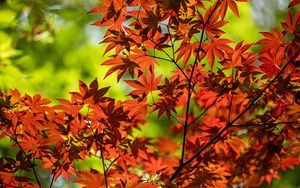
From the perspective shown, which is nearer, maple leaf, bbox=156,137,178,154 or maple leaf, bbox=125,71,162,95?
maple leaf, bbox=125,71,162,95

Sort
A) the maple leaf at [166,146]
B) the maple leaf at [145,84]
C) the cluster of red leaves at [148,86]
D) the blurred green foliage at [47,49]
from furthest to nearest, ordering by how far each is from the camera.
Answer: the blurred green foliage at [47,49], the maple leaf at [166,146], the maple leaf at [145,84], the cluster of red leaves at [148,86]

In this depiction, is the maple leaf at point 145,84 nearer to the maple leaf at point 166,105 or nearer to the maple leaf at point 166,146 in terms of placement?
the maple leaf at point 166,105

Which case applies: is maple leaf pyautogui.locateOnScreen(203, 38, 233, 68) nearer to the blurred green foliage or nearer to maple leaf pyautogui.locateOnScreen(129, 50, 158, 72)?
maple leaf pyautogui.locateOnScreen(129, 50, 158, 72)

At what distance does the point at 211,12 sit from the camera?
1347mm

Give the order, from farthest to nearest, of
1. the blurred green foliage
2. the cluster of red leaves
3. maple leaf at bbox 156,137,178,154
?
the blurred green foliage → maple leaf at bbox 156,137,178,154 → the cluster of red leaves

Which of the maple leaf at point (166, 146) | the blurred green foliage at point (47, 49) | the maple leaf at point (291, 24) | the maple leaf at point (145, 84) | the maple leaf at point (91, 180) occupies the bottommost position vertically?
the maple leaf at point (91, 180)

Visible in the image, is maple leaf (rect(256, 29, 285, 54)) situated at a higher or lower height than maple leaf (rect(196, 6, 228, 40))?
lower

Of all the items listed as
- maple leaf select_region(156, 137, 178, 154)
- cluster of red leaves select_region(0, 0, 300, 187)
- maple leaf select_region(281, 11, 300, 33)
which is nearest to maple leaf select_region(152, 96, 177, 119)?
cluster of red leaves select_region(0, 0, 300, 187)

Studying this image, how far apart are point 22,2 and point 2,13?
77 cm

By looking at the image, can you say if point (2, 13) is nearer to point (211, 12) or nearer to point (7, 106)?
point (7, 106)

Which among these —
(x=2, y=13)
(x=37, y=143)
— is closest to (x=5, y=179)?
(x=37, y=143)

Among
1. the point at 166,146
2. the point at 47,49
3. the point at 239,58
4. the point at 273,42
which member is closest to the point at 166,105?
the point at 239,58

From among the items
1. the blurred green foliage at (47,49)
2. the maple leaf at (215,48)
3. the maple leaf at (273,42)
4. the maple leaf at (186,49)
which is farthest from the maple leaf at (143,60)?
the blurred green foliage at (47,49)

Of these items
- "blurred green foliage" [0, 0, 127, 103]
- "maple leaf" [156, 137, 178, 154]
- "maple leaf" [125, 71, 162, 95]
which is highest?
"blurred green foliage" [0, 0, 127, 103]
